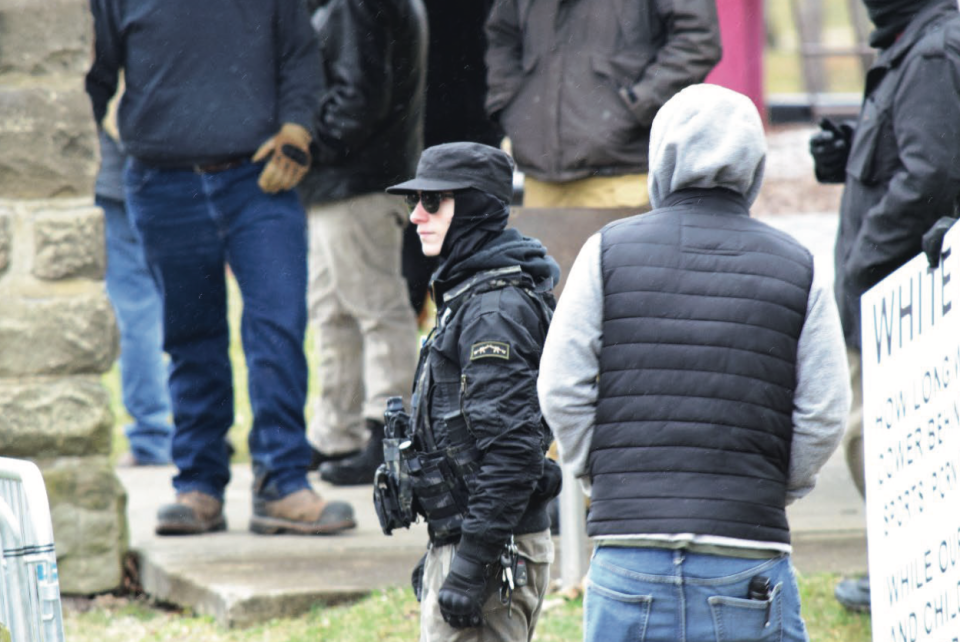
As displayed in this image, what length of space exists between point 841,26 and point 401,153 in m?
34.7

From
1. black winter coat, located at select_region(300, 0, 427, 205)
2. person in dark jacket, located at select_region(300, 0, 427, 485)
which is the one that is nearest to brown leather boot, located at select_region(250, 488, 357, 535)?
person in dark jacket, located at select_region(300, 0, 427, 485)

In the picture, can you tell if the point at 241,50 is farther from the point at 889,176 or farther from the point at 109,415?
the point at 889,176

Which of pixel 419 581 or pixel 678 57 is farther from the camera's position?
pixel 678 57

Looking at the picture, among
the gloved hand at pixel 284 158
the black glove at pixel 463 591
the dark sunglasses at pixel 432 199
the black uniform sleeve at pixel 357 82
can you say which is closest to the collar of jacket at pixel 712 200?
the dark sunglasses at pixel 432 199

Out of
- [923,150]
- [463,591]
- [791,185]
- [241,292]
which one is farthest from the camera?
[791,185]

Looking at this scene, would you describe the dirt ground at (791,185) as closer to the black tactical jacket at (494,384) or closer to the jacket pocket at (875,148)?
the jacket pocket at (875,148)

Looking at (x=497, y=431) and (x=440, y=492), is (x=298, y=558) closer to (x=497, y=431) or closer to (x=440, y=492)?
(x=440, y=492)

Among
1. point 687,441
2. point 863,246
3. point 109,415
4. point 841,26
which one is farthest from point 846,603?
point 841,26

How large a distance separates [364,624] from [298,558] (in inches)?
30.5

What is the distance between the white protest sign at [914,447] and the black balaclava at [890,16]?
4.49 feet

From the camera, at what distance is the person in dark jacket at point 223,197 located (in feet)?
20.9

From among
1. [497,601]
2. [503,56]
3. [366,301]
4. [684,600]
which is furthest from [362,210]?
[684,600]

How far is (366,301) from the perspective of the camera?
24.6 ft

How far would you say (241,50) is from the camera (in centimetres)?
642
